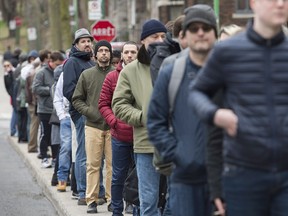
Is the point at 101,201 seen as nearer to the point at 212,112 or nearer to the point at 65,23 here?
the point at 212,112

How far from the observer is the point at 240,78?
18.0 ft

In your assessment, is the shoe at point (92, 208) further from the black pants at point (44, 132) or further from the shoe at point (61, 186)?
the black pants at point (44, 132)

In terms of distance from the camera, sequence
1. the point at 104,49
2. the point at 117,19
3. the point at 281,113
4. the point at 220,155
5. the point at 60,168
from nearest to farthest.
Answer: the point at 281,113 → the point at 220,155 → the point at 104,49 → the point at 60,168 → the point at 117,19

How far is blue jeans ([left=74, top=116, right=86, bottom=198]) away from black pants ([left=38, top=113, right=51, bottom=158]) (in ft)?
12.9

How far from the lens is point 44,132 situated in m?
16.6

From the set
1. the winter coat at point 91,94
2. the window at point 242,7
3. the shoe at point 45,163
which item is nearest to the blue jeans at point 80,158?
the winter coat at point 91,94

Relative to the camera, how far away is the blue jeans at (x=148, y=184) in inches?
344

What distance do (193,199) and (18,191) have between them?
878cm

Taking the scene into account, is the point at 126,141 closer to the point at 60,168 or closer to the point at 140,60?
the point at 140,60

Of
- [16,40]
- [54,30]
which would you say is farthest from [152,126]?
[16,40]

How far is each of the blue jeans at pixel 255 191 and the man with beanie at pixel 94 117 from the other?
5.88 meters

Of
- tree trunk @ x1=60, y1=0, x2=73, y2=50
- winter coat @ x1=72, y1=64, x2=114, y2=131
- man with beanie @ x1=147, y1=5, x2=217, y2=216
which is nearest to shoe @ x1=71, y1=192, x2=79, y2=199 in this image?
winter coat @ x1=72, y1=64, x2=114, y2=131

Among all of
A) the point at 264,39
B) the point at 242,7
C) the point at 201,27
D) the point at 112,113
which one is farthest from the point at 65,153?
the point at 242,7

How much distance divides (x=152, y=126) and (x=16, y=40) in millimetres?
69506
